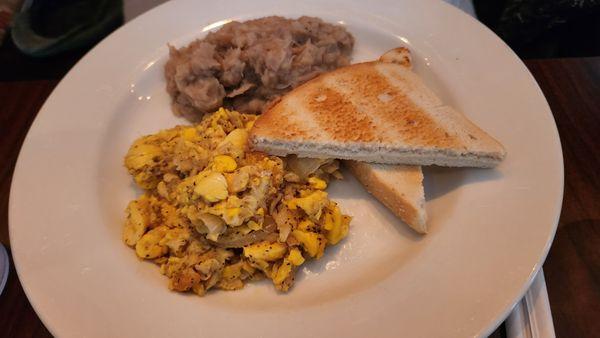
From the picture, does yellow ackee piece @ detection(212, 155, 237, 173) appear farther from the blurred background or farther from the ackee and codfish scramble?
the blurred background

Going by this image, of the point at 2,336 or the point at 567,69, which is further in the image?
the point at 567,69

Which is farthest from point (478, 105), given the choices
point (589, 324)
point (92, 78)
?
point (92, 78)

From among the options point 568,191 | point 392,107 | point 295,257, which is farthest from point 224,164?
point 568,191

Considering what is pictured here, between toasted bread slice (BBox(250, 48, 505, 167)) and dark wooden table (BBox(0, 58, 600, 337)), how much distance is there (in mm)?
439

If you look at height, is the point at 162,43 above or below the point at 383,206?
above

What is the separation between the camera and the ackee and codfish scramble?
1689 mm

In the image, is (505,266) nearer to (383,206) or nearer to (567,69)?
(383,206)

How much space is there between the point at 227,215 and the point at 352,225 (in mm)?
571

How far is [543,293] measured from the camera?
159 centimetres

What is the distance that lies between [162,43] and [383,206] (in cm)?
154

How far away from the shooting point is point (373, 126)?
76.9 inches

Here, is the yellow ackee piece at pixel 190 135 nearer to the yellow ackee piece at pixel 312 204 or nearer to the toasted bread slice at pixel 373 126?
the toasted bread slice at pixel 373 126

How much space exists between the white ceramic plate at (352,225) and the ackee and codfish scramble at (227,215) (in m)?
0.09

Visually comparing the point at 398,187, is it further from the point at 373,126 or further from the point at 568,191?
the point at 568,191
